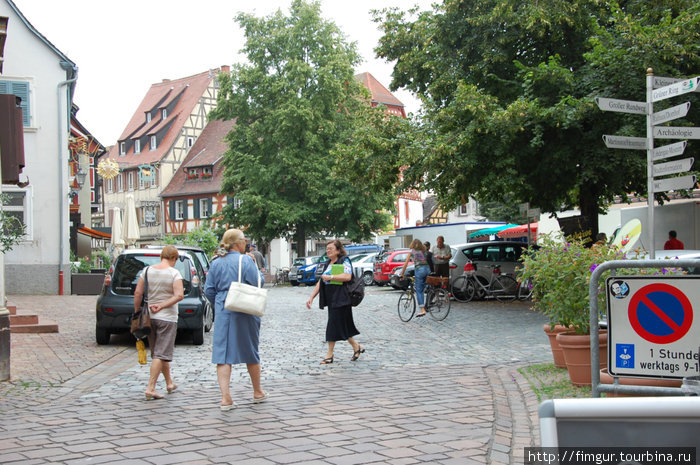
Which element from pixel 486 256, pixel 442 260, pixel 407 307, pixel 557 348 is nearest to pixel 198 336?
pixel 407 307

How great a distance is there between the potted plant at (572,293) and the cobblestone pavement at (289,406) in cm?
63

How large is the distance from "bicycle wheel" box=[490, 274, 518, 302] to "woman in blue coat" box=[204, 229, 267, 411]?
48.5 feet

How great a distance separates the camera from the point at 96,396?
7992 mm

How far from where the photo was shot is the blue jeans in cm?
1681

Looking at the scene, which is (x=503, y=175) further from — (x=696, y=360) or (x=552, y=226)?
(x=552, y=226)

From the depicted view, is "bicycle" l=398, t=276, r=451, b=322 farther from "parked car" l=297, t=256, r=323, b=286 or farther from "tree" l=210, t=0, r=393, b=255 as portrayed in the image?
"tree" l=210, t=0, r=393, b=255

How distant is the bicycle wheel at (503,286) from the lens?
21594mm

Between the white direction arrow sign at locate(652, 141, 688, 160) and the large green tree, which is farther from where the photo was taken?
the large green tree

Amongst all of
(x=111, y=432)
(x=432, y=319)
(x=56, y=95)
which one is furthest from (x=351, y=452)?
(x=56, y=95)

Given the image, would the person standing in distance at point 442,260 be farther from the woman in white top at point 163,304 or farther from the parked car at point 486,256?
the woman in white top at point 163,304

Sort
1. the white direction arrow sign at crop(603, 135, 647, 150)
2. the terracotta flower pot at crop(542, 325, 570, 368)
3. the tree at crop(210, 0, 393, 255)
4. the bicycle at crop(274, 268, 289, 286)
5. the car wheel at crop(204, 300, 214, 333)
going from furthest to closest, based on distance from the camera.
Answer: the bicycle at crop(274, 268, 289, 286)
the tree at crop(210, 0, 393, 255)
the car wheel at crop(204, 300, 214, 333)
the white direction arrow sign at crop(603, 135, 647, 150)
the terracotta flower pot at crop(542, 325, 570, 368)

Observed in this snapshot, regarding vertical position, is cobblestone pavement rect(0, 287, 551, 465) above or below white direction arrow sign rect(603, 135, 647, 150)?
below

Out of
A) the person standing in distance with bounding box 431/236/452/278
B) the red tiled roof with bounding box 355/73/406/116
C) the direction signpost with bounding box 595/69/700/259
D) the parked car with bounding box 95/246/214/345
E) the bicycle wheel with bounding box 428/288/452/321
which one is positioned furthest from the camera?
the red tiled roof with bounding box 355/73/406/116

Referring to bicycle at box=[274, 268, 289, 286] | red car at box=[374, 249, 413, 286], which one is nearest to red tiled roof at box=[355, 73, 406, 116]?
bicycle at box=[274, 268, 289, 286]
